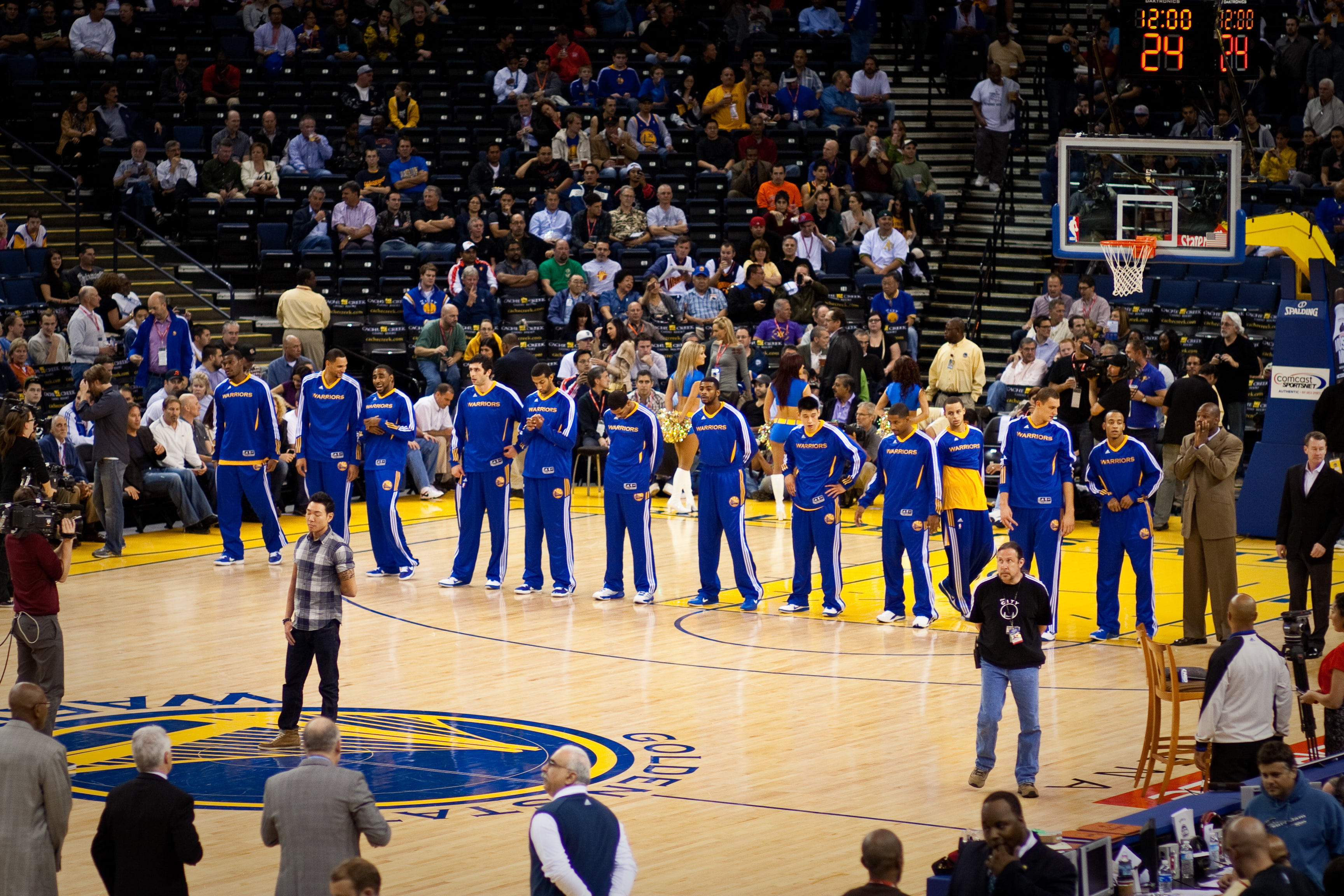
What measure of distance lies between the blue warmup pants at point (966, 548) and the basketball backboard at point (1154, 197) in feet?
11.4

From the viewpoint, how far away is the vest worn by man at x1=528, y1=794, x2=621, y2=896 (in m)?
7.12

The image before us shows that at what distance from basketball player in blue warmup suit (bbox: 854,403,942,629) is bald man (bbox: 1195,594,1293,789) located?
5.43 metres

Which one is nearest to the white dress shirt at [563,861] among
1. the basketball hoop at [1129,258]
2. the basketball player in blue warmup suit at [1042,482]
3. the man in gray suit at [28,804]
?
the man in gray suit at [28,804]

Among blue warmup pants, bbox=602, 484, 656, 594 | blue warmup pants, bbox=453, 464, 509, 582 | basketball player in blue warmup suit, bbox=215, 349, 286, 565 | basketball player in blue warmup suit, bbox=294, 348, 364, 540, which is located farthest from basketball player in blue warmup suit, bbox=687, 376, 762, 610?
basketball player in blue warmup suit, bbox=215, 349, 286, 565

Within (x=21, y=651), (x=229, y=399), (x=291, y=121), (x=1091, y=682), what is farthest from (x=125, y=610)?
(x=291, y=121)

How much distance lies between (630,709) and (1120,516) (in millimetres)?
4808

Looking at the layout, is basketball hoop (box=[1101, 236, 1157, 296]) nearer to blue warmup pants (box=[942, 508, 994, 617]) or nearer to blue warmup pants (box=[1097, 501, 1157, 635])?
blue warmup pants (box=[942, 508, 994, 617])

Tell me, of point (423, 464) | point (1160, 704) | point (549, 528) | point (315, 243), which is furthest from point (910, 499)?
point (315, 243)

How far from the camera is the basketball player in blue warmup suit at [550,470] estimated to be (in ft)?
54.9

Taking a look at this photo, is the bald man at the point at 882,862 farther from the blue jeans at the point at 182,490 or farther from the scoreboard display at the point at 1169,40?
the blue jeans at the point at 182,490

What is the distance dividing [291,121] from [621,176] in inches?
194

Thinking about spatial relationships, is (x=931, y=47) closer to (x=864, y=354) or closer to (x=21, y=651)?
(x=864, y=354)

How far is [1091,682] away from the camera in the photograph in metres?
13.8

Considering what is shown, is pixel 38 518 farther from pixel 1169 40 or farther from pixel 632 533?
pixel 1169 40
